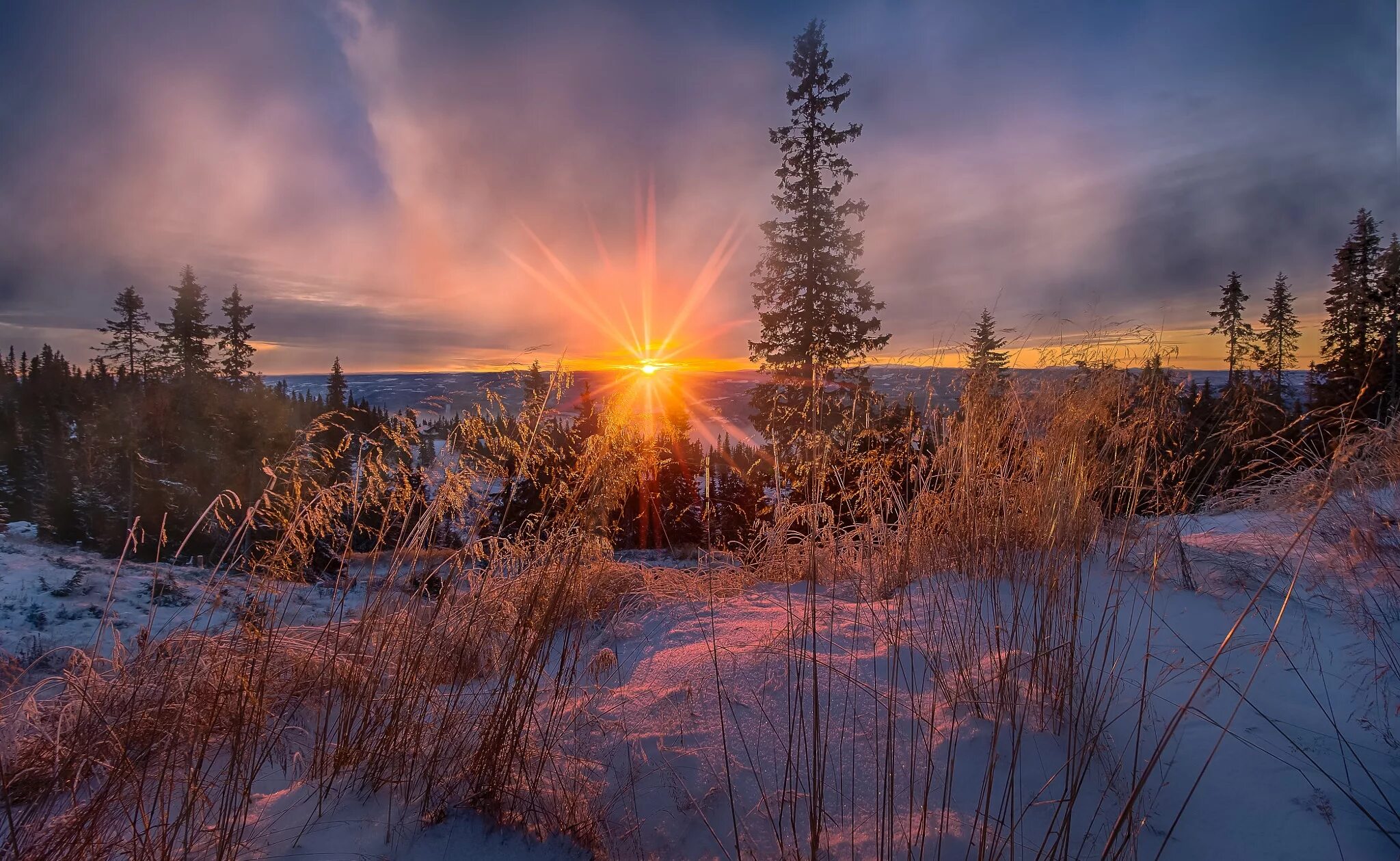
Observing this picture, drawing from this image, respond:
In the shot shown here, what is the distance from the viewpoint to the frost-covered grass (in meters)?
1.53

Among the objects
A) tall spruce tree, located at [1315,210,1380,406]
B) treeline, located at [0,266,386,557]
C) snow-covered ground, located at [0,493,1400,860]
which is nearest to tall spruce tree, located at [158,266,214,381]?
treeline, located at [0,266,386,557]

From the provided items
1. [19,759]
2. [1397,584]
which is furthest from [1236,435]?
[19,759]

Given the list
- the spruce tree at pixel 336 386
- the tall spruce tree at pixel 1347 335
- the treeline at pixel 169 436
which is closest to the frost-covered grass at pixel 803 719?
the tall spruce tree at pixel 1347 335

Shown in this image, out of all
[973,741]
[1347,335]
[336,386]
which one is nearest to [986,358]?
[973,741]

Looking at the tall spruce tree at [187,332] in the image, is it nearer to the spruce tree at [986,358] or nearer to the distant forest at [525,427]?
the distant forest at [525,427]

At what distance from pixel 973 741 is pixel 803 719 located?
716mm

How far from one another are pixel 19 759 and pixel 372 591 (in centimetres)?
121

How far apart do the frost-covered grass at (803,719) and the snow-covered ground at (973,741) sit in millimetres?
12

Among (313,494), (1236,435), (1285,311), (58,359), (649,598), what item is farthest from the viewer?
(58,359)

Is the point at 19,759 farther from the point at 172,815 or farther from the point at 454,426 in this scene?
the point at 454,426

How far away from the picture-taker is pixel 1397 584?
2.56m

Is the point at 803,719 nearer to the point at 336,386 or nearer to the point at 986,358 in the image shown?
the point at 986,358

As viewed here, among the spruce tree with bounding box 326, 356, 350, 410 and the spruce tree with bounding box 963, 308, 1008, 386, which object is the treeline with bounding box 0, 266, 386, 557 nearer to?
the spruce tree with bounding box 326, 356, 350, 410

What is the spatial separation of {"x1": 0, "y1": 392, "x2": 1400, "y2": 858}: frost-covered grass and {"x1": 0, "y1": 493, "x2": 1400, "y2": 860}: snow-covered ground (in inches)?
0.5
